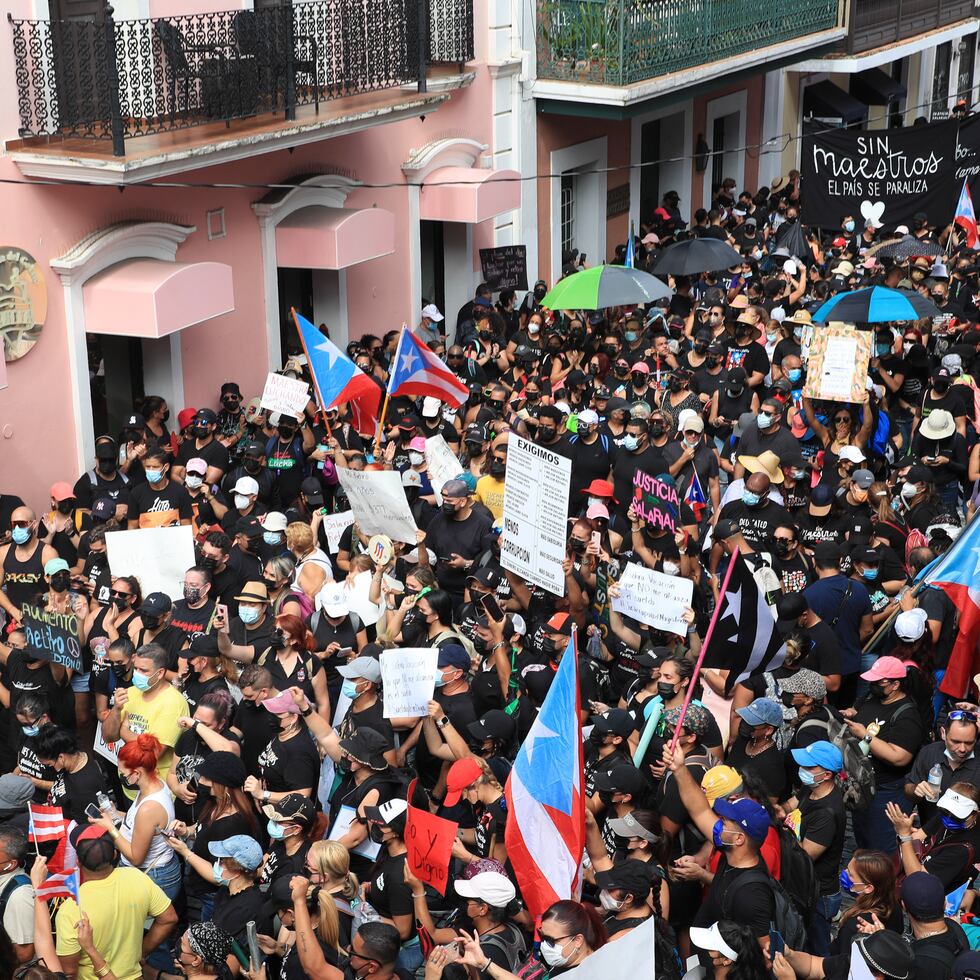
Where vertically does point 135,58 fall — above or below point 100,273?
above

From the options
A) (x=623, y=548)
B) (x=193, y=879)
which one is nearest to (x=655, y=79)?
(x=623, y=548)

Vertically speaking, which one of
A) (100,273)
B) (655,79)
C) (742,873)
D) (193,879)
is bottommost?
(193,879)

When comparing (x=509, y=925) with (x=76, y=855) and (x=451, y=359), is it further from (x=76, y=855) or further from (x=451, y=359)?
(x=451, y=359)

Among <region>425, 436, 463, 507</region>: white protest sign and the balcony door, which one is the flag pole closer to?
<region>425, 436, 463, 507</region>: white protest sign

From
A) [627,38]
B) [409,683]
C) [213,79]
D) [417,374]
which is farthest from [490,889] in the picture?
[627,38]

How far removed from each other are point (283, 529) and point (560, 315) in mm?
7893

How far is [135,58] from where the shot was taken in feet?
41.1

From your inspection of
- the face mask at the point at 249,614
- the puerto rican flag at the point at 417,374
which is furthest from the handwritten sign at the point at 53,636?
the puerto rican flag at the point at 417,374

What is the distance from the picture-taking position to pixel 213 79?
13234 millimetres

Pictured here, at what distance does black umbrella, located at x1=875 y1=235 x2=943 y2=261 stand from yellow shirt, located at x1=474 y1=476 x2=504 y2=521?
850 centimetres

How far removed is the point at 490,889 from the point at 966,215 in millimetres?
14132

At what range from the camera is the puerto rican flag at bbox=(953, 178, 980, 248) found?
1794 centimetres

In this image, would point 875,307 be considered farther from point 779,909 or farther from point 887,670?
point 779,909

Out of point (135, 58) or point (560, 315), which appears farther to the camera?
point (560, 315)
